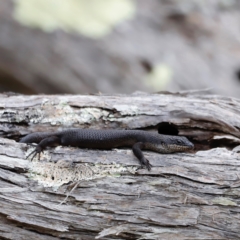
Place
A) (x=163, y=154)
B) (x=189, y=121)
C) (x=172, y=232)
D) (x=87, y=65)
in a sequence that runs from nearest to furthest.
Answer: (x=172, y=232), (x=163, y=154), (x=189, y=121), (x=87, y=65)

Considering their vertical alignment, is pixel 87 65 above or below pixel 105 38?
below

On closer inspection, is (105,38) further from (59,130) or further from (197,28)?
(59,130)

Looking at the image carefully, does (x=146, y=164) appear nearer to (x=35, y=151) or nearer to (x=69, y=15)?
(x=35, y=151)

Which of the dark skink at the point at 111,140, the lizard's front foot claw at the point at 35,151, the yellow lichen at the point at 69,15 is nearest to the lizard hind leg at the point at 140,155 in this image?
the dark skink at the point at 111,140

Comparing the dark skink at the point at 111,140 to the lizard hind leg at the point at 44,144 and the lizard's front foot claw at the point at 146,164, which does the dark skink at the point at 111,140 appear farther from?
the lizard's front foot claw at the point at 146,164

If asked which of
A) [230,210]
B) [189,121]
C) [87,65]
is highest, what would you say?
[87,65]

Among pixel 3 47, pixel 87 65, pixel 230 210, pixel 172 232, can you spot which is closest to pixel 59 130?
pixel 172 232

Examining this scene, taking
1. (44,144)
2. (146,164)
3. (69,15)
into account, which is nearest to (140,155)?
(146,164)
